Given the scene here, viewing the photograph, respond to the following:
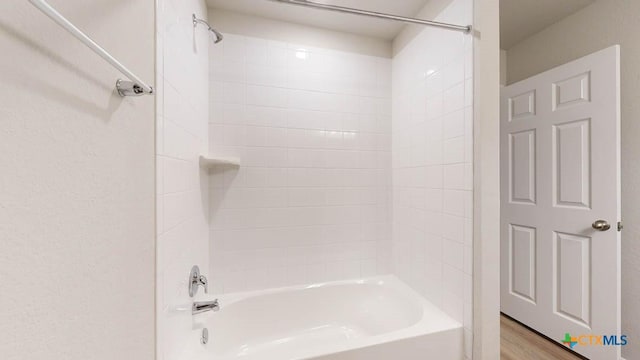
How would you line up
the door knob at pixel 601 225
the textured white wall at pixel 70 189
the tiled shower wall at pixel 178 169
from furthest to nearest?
1. the door knob at pixel 601 225
2. the tiled shower wall at pixel 178 169
3. the textured white wall at pixel 70 189

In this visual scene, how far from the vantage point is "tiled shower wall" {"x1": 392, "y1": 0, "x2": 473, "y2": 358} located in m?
1.30

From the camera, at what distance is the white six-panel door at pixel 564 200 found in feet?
5.04

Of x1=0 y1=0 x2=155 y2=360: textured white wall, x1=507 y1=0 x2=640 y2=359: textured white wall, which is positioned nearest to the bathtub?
x1=0 y1=0 x2=155 y2=360: textured white wall

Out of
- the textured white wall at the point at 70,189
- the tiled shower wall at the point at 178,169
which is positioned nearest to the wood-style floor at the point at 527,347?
the tiled shower wall at the point at 178,169

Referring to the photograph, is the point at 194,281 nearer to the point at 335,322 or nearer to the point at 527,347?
the point at 335,322

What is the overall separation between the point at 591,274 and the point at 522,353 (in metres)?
0.69

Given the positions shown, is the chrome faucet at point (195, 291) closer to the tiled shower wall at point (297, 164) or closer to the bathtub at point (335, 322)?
the bathtub at point (335, 322)

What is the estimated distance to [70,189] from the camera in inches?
17.6

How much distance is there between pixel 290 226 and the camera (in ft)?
5.90

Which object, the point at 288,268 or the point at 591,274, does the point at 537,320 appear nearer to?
the point at 591,274

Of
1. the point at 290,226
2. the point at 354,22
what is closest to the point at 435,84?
the point at 354,22

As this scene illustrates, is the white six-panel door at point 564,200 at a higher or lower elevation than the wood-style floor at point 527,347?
higher

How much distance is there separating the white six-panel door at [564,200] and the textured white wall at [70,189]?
2.42m

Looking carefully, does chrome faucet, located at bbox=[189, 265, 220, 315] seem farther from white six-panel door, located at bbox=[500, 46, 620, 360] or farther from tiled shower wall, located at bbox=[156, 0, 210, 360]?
white six-panel door, located at bbox=[500, 46, 620, 360]
